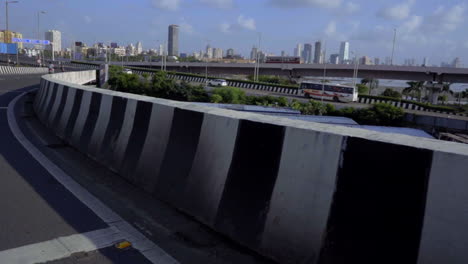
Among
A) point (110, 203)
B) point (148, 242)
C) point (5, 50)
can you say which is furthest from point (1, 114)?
point (5, 50)

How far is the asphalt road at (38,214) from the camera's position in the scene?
399cm

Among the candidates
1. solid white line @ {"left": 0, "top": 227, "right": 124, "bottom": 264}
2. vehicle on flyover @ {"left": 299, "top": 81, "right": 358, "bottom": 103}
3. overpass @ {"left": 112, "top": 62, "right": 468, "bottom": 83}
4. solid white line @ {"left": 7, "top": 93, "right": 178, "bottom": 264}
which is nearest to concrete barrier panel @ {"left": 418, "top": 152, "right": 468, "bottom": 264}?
solid white line @ {"left": 7, "top": 93, "right": 178, "bottom": 264}

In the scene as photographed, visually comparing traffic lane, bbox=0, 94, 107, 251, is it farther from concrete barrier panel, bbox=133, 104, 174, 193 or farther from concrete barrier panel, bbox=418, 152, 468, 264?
concrete barrier panel, bbox=418, 152, 468, 264

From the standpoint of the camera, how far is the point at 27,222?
4594 mm

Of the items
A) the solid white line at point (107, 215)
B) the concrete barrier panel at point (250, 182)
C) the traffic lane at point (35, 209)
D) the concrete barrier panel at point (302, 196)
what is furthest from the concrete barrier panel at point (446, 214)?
the traffic lane at point (35, 209)

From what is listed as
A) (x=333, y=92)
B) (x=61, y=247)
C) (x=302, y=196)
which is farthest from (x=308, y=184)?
(x=333, y=92)

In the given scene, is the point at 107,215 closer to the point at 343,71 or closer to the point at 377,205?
the point at 377,205

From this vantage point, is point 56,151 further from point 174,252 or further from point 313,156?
point 313,156

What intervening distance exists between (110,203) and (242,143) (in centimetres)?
201

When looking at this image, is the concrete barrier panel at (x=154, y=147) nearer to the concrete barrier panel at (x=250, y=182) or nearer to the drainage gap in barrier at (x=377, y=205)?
the concrete barrier panel at (x=250, y=182)

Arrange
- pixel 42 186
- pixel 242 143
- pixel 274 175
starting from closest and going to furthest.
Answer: pixel 274 175
pixel 242 143
pixel 42 186

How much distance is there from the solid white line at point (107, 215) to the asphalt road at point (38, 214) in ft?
0.25

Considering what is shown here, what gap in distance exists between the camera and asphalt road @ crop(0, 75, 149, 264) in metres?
3.99

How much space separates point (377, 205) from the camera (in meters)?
3.20
